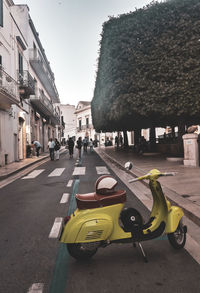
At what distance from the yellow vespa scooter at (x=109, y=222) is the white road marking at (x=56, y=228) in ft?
3.38

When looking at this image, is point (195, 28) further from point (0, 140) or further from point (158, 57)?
point (0, 140)

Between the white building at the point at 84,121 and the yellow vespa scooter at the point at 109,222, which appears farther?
the white building at the point at 84,121

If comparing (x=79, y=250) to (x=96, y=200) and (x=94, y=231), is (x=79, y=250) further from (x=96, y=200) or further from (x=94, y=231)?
(x=96, y=200)

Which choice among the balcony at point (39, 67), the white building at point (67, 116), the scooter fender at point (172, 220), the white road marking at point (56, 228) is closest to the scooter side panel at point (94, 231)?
the scooter fender at point (172, 220)

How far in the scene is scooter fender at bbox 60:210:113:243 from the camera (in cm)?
304

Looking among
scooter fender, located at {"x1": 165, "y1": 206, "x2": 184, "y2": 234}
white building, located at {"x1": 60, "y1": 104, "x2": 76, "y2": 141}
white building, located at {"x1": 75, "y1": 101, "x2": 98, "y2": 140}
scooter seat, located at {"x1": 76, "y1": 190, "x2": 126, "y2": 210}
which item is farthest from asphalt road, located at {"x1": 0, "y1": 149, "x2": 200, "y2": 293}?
white building, located at {"x1": 60, "y1": 104, "x2": 76, "y2": 141}

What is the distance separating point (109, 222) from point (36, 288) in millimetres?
991

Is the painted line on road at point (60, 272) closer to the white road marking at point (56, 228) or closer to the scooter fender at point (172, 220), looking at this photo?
the white road marking at point (56, 228)

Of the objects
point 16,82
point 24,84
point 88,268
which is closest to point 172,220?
point 88,268

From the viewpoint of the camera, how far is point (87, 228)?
120 inches

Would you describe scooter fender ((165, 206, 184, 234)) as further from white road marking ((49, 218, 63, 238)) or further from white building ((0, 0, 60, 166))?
white building ((0, 0, 60, 166))

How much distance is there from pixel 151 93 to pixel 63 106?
71378 millimetres

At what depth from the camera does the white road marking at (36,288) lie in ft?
8.46

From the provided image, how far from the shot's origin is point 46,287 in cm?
265
